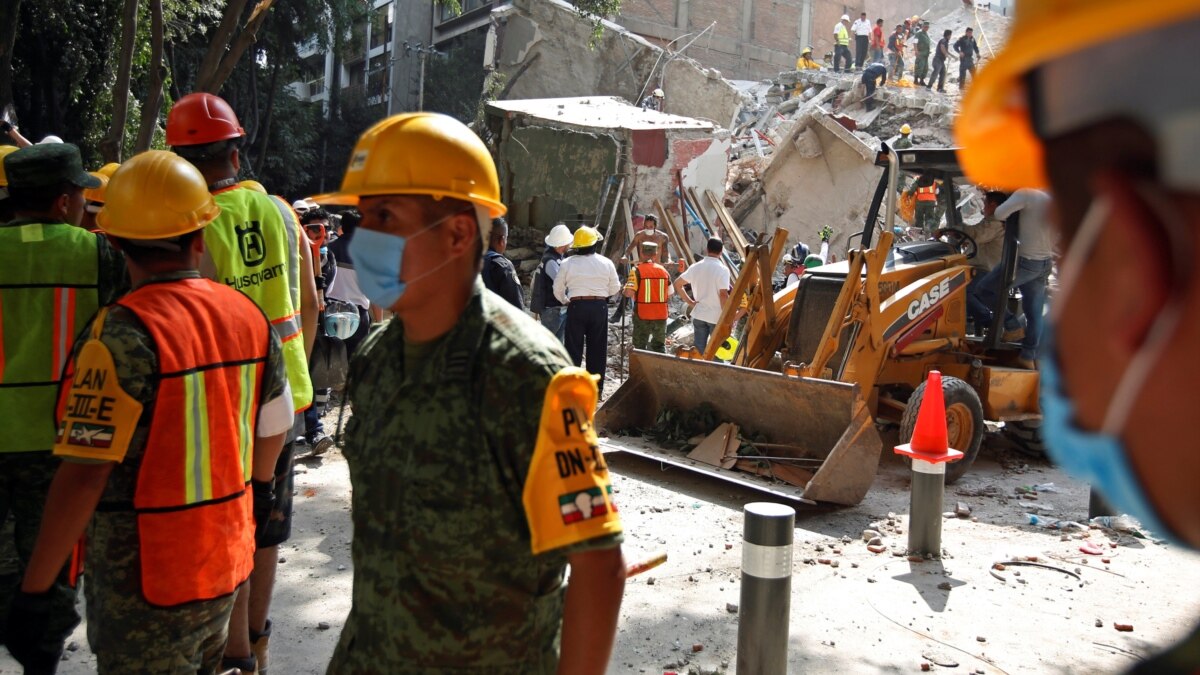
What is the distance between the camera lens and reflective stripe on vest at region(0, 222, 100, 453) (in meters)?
3.38

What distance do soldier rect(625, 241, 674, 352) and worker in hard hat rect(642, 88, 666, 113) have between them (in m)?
12.0

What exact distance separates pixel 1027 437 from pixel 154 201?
838 cm

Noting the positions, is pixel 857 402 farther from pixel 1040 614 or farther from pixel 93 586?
pixel 93 586

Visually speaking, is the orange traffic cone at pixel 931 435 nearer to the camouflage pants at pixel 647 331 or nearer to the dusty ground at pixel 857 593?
the dusty ground at pixel 857 593

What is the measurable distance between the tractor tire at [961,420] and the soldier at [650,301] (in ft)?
13.0

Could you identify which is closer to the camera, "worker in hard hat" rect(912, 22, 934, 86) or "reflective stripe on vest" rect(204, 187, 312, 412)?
"reflective stripe on vest" rect(204, 187, 312, 412)

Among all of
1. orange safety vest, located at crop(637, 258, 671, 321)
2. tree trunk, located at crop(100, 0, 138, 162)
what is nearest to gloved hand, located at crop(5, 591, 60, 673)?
tree trunk, located at crop(100, 0, 138, 162)

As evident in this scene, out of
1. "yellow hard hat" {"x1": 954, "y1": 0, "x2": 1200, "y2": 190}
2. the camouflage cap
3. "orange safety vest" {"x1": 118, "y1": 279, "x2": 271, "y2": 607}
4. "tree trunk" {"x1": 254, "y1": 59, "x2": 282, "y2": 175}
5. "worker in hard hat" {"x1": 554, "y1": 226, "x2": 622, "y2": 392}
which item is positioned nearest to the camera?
"yellow hard hat" {"x1": 954, "y1": 0, "x2": 1200, "y2": 190}

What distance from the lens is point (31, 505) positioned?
3.44 metres

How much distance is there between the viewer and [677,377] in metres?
8.17

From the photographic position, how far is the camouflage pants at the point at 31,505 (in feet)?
11.0

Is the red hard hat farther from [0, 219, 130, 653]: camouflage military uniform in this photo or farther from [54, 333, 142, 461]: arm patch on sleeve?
[54, 333, 142, 461]: arm patch on sleeve

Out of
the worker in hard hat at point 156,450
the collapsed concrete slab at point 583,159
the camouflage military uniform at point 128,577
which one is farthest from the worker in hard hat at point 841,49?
the camouflage military uniform at point 128,577

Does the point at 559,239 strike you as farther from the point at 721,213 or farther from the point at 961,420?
the point at 721,213
